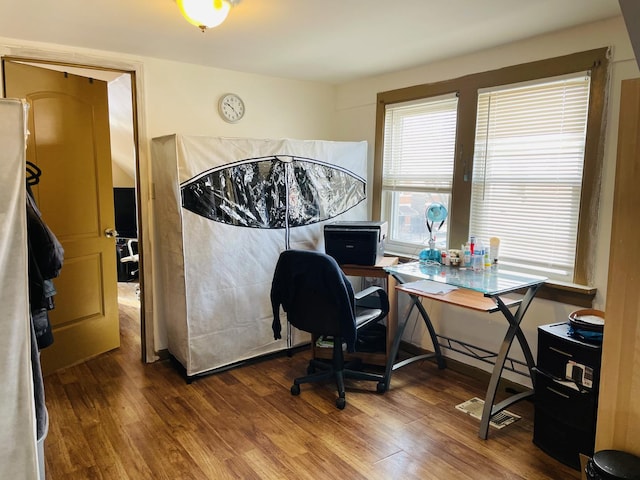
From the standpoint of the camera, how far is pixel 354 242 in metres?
3.30

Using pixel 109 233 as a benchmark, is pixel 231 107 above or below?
above

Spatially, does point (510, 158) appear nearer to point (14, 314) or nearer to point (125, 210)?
point (14, 314)

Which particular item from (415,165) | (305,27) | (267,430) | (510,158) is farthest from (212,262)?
(510,158)

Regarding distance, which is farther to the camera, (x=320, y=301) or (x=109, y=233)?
(x=109, y=233)

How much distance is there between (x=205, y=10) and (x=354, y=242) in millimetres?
1800

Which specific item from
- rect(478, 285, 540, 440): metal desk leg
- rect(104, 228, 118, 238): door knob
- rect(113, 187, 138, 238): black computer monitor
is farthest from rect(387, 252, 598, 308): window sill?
rect(113, 187, 138, 238): black computer monitor

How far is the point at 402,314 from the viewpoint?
12.1 feet

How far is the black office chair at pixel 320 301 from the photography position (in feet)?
8.78

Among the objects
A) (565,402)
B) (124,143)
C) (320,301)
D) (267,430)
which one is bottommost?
(267,430)

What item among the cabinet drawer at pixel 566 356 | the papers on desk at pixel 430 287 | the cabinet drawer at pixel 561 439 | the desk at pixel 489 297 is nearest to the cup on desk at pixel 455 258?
the desk at pixel 489 297

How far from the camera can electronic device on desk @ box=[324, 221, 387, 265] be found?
10.7ft

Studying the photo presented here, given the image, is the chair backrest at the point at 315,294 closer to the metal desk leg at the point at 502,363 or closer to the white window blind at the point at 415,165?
the metal desk leg at the point at 502,363

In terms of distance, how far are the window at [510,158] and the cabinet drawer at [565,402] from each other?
0.67 metres

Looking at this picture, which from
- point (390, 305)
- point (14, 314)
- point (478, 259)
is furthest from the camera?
point (390, 305)
